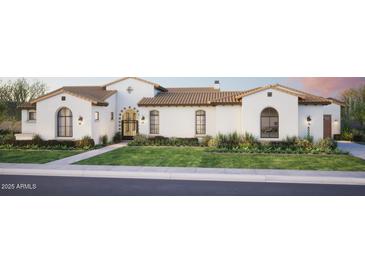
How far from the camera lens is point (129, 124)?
74.3 feet

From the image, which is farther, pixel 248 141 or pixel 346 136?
pixel 346 136

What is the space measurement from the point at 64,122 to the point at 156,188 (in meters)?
12.9

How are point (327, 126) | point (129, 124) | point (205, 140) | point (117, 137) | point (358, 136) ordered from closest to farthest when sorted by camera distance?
1. point (205, 140)
2. point (117, 137)
3. point (129, 124)
4. point (358, 136)
5. point (327, 126)

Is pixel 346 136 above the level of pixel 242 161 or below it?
above

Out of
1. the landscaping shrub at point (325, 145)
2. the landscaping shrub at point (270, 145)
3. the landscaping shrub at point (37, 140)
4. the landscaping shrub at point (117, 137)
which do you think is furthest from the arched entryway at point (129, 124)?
the landscaping shrub at point (325, 145)

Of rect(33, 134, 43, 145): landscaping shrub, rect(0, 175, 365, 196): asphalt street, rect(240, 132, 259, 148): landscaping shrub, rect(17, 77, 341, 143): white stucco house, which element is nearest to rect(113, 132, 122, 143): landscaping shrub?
rect(17, 77, 341, 143): white stucco house

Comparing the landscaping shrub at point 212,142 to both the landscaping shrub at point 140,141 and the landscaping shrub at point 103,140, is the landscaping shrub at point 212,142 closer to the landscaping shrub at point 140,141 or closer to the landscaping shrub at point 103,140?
the landscaping shrub at point 140,141

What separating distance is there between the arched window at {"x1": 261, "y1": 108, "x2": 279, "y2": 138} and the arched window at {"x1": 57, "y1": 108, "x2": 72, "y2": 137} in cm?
1273

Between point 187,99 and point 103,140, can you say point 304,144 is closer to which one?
point 187,99

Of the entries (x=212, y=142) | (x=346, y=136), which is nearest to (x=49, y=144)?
(x=212, y=142)

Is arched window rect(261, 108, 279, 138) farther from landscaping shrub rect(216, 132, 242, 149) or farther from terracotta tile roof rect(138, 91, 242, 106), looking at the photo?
terracotta tile roof rect(138, 91, 242, 106)

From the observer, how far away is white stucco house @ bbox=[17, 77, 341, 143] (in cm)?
1755

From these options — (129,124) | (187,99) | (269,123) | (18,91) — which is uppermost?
(18,91)

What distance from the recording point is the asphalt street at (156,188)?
26.8 ft
